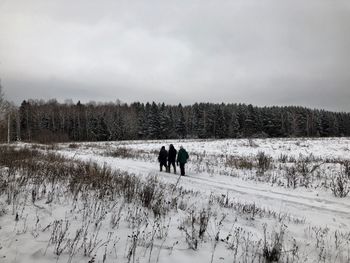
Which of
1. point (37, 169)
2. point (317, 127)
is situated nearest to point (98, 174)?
point (37, 169)

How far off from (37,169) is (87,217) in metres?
4.96

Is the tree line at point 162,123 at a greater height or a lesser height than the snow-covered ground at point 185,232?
greater

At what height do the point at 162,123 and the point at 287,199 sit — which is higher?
the point at 162,123

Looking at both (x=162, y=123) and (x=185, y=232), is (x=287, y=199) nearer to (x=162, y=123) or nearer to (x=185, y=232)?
(x=185, y=232)

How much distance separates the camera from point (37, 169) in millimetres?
9664

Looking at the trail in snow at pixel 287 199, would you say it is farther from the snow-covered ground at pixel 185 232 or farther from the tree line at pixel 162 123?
the tree line at pixel 162 123

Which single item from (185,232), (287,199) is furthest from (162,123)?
(185,232)

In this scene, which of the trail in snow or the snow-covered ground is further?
the trail in snow

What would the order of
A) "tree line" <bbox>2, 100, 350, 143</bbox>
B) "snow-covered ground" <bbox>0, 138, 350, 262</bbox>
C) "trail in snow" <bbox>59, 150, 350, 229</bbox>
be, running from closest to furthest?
"snow-covered ground" <bbox>0, 138, 350, 262</bbox> < "trail in snow" <bbox>59, 150, 350, 229</bbox> < "tree line" <bbox>2, 100, 350, 143</bbox>

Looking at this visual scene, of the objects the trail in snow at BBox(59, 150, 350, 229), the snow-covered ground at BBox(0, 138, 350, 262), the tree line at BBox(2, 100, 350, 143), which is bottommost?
the trail in snow at BBox(59, 150, 350, 229)

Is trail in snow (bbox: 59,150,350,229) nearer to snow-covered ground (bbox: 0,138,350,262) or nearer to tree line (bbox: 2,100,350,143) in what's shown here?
A: snow-covered ground (bbox: 0,138,350,262)

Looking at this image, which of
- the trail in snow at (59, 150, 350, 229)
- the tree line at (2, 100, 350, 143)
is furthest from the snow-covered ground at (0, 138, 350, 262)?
the tree line at (2, 100, 350, 143)

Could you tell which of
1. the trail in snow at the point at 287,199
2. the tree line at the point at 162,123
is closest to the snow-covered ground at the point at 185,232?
the trail in snow at the point at 287,199

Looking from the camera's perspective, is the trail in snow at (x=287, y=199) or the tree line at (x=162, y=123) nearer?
the trail in snow at (x=287, y=199)
